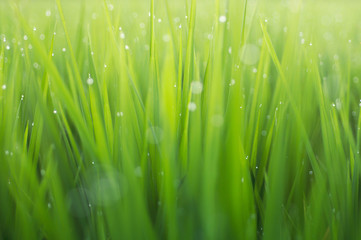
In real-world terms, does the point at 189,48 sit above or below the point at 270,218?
above

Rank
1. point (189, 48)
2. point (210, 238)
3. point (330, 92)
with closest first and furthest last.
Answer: point (210, 238)
point (189, 48)
point (330, 92)

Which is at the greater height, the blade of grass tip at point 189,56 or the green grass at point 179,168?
the blade of grass tip at point 189,56

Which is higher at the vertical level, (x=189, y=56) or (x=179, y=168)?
(x=189, y=56)

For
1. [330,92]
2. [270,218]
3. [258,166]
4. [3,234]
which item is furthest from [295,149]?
[3,234]

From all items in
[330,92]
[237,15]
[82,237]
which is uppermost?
[237,15]

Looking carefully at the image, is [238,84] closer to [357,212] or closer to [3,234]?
[357,212]

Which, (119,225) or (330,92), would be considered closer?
(119,225)

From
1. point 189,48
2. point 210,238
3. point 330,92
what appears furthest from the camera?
point 330,92

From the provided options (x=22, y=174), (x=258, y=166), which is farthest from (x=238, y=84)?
(x=22, y=174)

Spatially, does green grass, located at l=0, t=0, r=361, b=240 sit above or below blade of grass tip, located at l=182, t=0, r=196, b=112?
below
